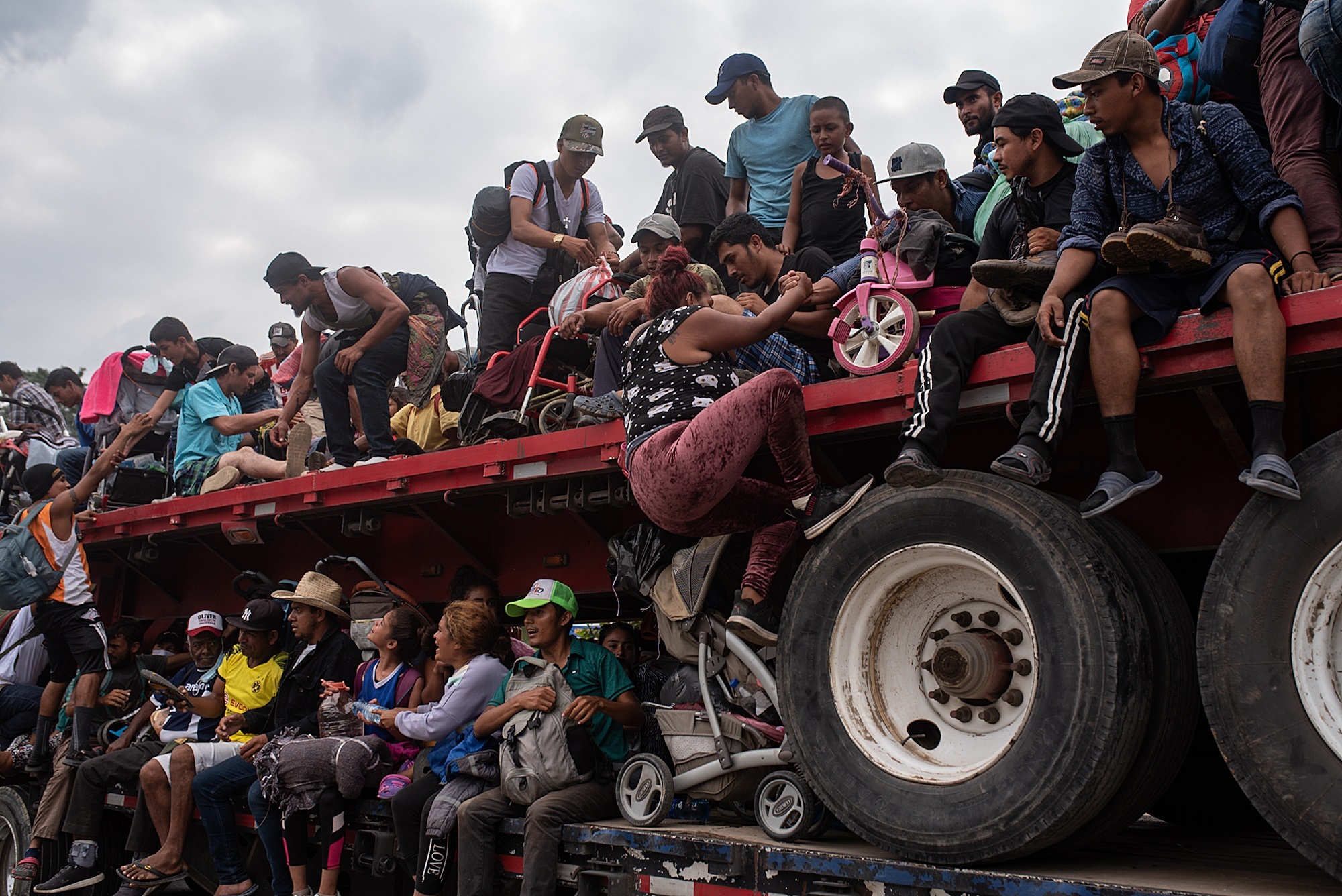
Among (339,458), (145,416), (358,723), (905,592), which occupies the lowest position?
(358,723)

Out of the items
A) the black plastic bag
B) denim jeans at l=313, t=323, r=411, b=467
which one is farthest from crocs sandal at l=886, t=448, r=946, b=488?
denim jeans at l=313, t=323, r=411, b=467

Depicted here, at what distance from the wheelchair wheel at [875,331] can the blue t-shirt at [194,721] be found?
15.8ft

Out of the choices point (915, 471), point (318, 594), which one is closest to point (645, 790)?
point (915, 471)

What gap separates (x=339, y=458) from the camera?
6.61 metres

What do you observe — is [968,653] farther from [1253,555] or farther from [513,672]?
[513,672]

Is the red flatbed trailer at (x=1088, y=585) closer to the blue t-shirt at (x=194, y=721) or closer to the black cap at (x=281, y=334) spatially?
the blue t-shirt at (x=194, y=721)

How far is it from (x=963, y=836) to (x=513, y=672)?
2.40m

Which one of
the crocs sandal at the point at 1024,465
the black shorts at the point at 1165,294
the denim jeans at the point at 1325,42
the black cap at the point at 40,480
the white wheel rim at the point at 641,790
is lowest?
the white wheel rim at the point at 641,790

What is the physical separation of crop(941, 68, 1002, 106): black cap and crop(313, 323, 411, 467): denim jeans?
3622 mm

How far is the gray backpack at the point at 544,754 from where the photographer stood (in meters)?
4.42

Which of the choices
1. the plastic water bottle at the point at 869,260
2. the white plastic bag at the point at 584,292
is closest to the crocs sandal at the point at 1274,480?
the plastic water bottle at the point at 869,260

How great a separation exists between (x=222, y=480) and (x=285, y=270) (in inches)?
58.4

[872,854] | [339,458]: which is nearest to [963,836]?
[872,854]

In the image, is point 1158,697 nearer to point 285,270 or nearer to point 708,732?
point 708,732
